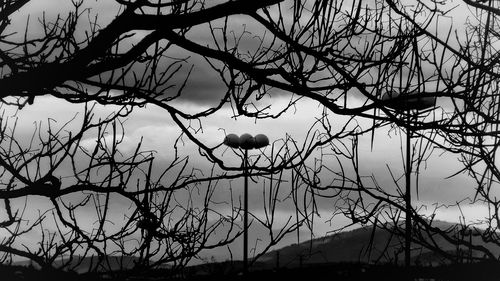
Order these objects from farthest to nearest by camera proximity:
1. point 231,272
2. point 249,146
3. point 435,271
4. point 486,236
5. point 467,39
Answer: point 249,146 < point 467,39 < point 486,236 < point 435,271 < point 231,272

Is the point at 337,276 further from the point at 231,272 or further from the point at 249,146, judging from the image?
the point at 249,146

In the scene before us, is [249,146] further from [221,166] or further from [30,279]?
[30,279]

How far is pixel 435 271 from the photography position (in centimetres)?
525

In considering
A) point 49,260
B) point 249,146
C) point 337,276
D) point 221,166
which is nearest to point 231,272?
point 337,276

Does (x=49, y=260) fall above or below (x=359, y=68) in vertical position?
below

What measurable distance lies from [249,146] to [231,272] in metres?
16.7

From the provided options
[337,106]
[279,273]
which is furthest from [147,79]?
[279,273]

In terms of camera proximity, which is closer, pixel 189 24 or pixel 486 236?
pixel 189 24

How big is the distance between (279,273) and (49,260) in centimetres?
234

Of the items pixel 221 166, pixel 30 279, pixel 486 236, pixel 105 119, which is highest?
pixel 105 119

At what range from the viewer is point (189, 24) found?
4.82m

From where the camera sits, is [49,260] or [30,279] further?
[49,260]

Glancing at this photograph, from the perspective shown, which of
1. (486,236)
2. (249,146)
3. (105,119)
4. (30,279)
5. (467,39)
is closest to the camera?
(30,279)

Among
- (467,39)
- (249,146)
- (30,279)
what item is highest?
(249,146)
